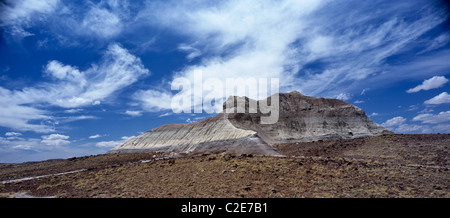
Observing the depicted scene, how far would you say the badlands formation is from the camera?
51.3m

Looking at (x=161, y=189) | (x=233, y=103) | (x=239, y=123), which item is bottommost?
(x=161, y=189)

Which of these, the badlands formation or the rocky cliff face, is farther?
the rocky cliff face

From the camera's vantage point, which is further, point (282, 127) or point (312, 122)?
point (312, 122)

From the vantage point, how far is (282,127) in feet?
204

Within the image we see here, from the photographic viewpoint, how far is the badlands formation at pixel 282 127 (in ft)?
168

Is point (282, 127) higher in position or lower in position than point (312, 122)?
lower

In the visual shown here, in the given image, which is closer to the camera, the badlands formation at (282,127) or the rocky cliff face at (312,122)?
the badlands formation at (282,127)

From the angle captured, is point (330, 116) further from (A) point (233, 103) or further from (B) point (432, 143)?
(B) point (432, 143)
